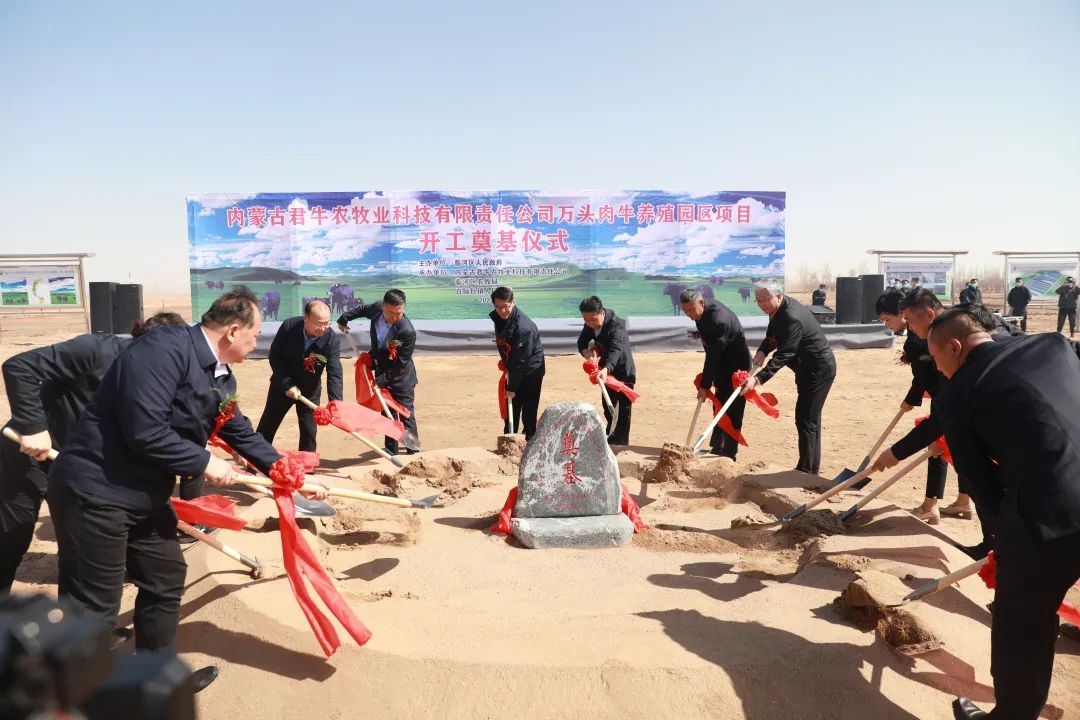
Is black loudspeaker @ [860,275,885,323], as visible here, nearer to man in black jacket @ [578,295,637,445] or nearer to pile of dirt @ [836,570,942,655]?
man in black jacket @ [578,295,637,445]

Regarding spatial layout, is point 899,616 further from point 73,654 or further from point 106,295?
point 106,295

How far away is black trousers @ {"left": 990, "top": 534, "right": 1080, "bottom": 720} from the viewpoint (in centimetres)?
258

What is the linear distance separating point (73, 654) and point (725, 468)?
20.3 feet

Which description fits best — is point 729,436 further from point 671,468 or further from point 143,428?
point 143,428

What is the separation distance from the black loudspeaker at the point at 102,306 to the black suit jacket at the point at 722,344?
15.5 m

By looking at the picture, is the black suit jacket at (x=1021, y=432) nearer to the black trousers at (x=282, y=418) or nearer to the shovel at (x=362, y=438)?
the shovel at (x=362, y=438)

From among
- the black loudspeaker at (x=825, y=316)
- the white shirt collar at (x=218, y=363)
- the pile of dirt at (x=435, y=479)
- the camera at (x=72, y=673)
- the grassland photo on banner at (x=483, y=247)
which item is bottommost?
the pile of dirt at (x=435, y=479)

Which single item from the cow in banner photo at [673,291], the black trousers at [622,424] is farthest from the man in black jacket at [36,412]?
the cow in banner photo at [673,291]

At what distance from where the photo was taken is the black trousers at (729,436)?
733 cm

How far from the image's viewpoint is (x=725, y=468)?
675 cm

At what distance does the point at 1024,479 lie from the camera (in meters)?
2.60

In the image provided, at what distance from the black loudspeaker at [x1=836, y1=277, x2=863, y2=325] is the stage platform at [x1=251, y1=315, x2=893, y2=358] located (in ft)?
2.90

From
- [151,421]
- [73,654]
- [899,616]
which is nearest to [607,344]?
[899,616]

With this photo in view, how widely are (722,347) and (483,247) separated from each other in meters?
10.6
